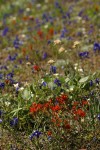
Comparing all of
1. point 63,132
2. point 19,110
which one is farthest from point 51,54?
point 63,132

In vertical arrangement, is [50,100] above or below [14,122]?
above

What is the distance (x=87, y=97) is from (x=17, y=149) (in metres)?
1.48

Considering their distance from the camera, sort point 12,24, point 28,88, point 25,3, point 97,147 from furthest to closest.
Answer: point 25,3, point 12,24, point 28,88, point 97,147

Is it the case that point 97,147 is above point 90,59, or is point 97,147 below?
below

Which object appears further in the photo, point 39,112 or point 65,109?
point 65,109

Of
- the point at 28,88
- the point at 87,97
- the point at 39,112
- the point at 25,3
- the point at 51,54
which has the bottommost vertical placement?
the point at 39,112

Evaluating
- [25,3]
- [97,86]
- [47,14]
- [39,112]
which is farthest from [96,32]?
[25,3]

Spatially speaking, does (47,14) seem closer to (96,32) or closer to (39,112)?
(96,32)

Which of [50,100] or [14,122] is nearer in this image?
[14,122]

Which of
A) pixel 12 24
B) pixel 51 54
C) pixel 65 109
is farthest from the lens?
pixel 12 24

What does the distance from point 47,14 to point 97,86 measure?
24.7ft

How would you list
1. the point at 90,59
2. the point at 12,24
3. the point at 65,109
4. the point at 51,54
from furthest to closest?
the point at 12,24 → the point at 51,54 → the point at 90,59 → the point at 65,109

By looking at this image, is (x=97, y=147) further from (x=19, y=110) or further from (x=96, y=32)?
(x=96, y=32)

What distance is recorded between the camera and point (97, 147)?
502 cm
